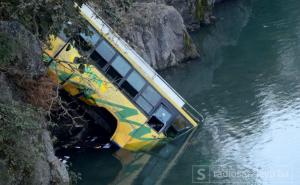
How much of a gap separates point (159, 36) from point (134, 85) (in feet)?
34.3

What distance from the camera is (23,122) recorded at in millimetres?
9375

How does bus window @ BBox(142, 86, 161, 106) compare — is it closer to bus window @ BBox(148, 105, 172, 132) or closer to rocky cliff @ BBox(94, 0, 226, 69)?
bus window @ BBox(148, 105, 172, 132)

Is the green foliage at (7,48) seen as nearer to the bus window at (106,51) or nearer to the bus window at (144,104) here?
the bus window at (106,51)

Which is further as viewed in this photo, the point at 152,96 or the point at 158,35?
the point at 158,35

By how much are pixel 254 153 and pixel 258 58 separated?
471 inches

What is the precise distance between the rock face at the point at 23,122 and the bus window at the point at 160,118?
9.41m

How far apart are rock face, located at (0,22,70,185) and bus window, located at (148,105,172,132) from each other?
941 cm

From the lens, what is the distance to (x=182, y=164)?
19.5 meters

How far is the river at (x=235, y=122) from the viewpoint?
1861 cm

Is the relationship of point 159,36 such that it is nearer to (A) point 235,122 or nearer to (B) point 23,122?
(A) point 235,122

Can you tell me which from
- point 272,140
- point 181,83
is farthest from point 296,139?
point 181,83
